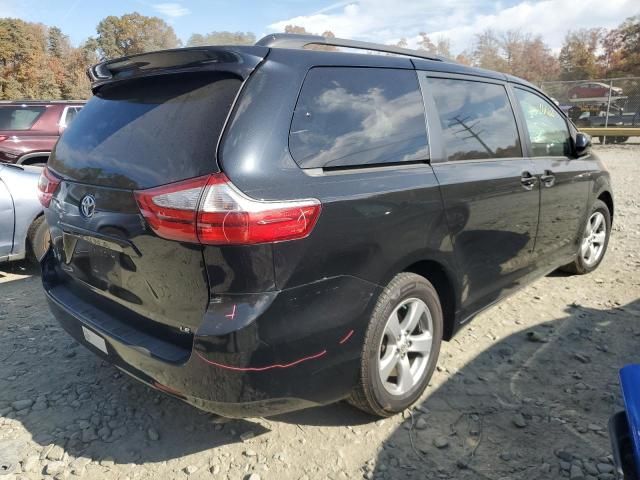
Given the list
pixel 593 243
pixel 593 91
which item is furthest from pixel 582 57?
pixel 593 243

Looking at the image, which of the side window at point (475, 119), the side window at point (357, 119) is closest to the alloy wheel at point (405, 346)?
the side window at point (357, 119)

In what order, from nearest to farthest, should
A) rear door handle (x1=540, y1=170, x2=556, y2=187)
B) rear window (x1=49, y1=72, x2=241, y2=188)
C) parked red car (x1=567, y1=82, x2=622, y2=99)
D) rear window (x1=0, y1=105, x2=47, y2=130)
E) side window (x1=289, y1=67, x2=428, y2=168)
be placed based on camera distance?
1. rear window (x1=49, y1=72, x2=241, y2=188)
2. side window (x1=289, y1=67, x2=428, y2=168)
3. rear door handle (x1=540, y1=170, x2=556, y2=187)
4. rear window (x1=0, y1=105, x2=47, y2=130)
5. parked red car (x1=567, y1=82, x2=622, y2=99)

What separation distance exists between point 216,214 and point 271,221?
207 millimetres

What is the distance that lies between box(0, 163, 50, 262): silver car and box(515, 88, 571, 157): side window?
4.23 metres

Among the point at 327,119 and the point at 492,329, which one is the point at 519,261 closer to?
the point at 492,329

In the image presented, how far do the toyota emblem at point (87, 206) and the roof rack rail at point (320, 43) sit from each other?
1013mm

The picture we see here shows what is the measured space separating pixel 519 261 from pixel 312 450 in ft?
6.37

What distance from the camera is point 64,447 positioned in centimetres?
246

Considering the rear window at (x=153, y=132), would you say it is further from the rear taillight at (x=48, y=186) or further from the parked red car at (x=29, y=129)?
the parked red car at (x=29, y=129)

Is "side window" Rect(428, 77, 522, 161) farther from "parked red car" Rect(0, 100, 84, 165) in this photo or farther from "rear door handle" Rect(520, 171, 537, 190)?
"parked red car" Rect(0, 100, 84, 165)

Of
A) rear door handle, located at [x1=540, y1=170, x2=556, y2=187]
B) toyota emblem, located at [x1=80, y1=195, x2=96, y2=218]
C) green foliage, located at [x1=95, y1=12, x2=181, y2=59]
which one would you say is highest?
green foliage, located at [x1=95, y1=12, x2=181, y2=59]

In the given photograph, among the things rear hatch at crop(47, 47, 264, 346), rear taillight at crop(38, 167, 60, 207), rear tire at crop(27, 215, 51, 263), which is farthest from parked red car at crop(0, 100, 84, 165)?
rear hatch at crop(47, 47, 264, 346)

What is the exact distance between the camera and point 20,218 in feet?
15.4

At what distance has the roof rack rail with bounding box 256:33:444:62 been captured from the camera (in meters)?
2.25
